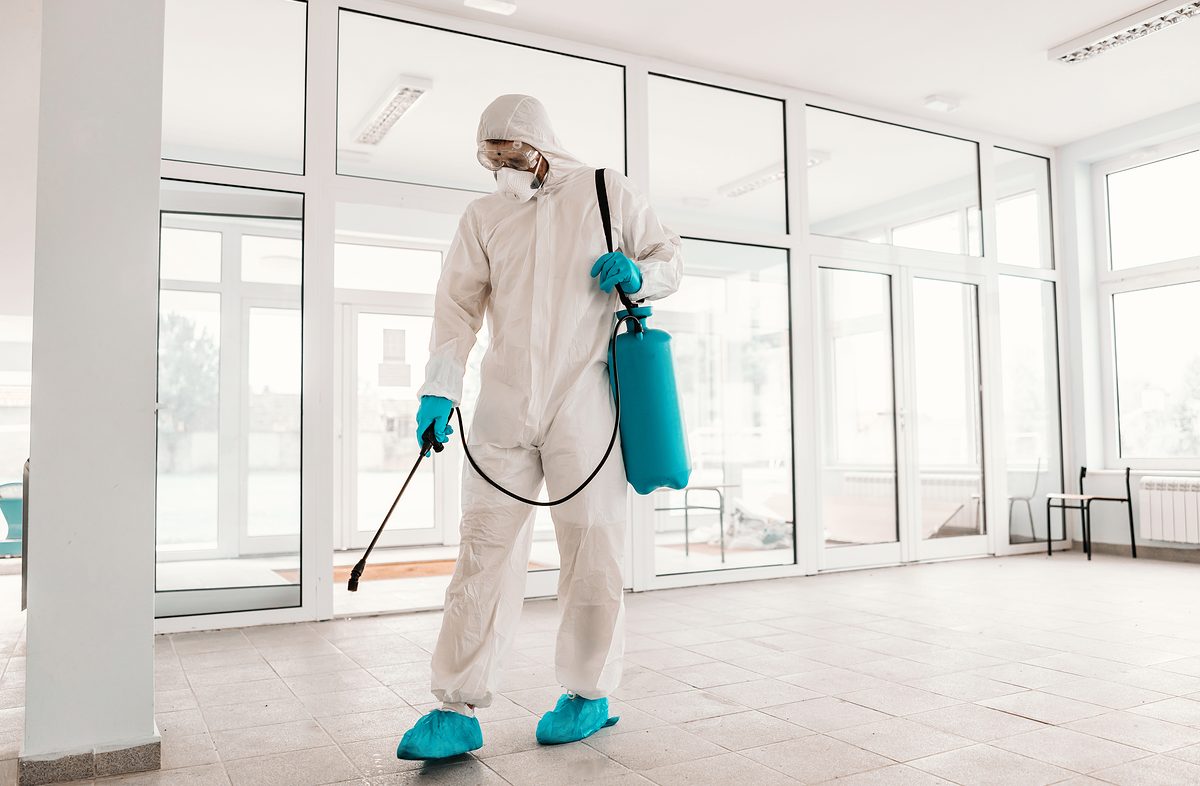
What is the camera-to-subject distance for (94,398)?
192 cm

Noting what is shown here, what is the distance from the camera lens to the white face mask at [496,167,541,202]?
2094 millimetres

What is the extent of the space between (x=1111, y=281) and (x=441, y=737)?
5986 mm

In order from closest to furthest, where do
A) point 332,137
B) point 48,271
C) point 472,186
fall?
point 48,271 < point 332,137 < point 472,186

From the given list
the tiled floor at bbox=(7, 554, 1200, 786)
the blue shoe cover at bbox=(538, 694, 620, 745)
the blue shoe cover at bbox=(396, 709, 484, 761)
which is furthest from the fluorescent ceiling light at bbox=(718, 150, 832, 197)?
the blue shoe cover at bbox=(396, 709, 484, 761)

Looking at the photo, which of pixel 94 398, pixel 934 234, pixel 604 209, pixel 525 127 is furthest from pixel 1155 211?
pixel 94 398

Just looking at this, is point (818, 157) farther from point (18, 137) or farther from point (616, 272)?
point (18, 137)

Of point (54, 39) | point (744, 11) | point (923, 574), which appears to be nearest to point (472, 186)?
point (744, 11)

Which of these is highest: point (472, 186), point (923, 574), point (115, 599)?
point (472, 186)

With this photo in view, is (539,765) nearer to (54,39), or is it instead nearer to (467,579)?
(467,579)

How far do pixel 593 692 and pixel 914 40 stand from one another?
389 centimetres

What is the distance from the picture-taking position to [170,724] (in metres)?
2.26

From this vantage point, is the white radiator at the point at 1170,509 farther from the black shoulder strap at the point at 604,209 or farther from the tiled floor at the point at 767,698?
the black shoulder strap at the point at 604,209

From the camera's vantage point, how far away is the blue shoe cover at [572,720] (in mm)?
2057

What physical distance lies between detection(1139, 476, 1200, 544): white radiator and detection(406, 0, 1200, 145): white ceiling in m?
2.35
